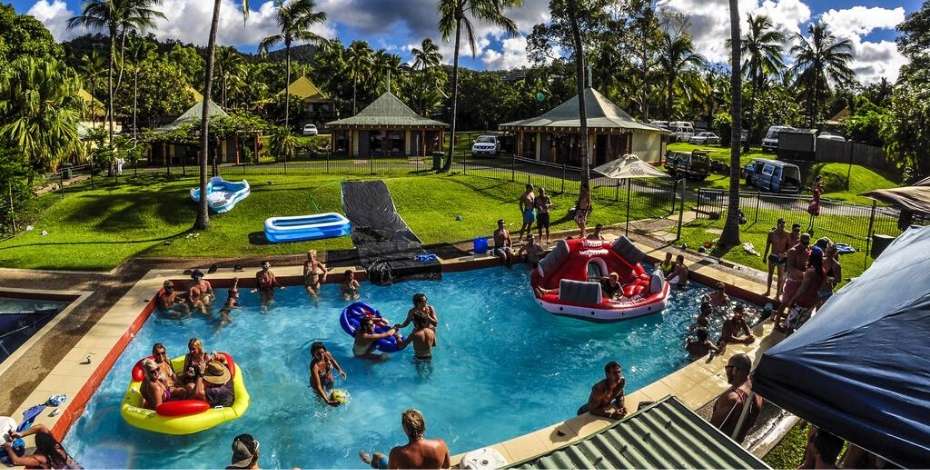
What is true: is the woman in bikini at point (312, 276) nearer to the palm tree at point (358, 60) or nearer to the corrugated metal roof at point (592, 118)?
the corrugated metal roof at point (592, 118)

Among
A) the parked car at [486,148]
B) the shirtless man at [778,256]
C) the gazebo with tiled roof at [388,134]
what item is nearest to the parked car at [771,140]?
the parked car at [486,148]

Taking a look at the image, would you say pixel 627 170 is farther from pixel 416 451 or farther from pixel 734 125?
pixel 416 451

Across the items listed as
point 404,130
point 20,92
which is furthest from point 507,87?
point 20,92

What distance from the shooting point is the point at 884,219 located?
2128cm

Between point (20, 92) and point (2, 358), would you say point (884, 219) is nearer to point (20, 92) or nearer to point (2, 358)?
point (2, 358)

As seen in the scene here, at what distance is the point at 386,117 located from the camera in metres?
41.2

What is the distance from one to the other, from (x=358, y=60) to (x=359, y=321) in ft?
160

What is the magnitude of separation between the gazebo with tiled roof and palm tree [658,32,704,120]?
18145 millimetres

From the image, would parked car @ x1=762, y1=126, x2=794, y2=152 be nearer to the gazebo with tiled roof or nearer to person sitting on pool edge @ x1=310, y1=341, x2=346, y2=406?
the gazebo with tiled roof

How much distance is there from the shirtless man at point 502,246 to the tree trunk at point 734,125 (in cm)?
696

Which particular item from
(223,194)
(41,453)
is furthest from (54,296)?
(223,194)

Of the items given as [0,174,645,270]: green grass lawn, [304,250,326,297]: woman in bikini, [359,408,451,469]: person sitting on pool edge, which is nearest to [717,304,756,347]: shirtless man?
[359,408,451,469]: person sitting on pool edge

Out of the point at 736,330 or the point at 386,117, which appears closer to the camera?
the point at 736,330

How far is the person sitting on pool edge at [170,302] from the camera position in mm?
13797
